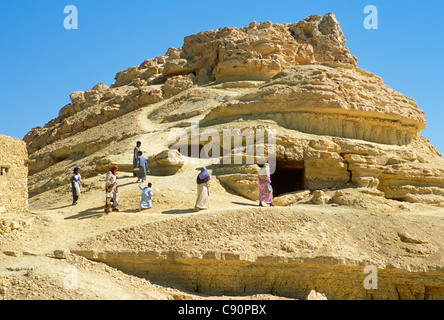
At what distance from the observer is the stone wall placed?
1065cm

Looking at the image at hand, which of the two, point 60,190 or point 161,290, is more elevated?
point 60,190

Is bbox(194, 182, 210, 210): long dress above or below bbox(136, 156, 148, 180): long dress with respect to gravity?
below

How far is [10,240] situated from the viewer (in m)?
9.70

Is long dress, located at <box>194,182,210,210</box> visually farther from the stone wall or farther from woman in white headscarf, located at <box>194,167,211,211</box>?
the stone wall

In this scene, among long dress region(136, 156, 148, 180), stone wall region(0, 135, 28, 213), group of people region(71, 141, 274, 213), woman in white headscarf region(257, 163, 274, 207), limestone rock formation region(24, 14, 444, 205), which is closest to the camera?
stone wall region(0, 135, 28, 213)

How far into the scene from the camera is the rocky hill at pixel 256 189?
9625mm

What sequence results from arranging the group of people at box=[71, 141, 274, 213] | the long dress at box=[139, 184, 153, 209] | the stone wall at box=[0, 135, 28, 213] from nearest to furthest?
the stone wall at box=[0, 135, 28, 213] < the group of people at box=[71, 141, 274, 213] < the long dress at box=[139, 184, 153, 209]

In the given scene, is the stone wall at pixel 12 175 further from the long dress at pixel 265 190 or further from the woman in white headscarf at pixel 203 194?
the long dress at pixel 265 190

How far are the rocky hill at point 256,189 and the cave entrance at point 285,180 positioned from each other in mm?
43

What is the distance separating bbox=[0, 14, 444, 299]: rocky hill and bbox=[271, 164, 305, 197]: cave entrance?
1.7 inches

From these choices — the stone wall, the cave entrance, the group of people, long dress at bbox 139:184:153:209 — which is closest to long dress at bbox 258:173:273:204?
the group of people
